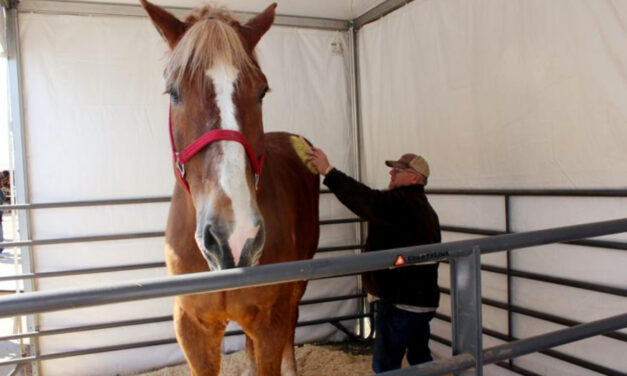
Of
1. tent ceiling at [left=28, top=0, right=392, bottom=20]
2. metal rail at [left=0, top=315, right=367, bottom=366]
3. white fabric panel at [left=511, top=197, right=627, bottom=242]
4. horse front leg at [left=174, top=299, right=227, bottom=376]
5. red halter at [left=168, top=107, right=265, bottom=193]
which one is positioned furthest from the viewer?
tent ceiling at [left=28, top=0, right=392, bottom=20]

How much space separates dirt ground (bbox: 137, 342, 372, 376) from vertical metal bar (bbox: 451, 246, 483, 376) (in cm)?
219

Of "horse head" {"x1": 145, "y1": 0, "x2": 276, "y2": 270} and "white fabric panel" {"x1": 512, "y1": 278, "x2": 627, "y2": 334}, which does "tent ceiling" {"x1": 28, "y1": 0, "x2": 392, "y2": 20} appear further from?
"white fabric panel" {"x1": 512, "y1": 278, "x2": 627, "y2": 334}

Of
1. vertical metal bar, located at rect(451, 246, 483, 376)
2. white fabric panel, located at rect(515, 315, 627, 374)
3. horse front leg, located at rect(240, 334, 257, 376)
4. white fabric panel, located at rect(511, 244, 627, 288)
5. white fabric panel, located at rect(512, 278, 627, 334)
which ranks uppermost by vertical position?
vertical metal bar, located at rect(451, 246, 483, 376)

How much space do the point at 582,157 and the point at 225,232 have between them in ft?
5.92

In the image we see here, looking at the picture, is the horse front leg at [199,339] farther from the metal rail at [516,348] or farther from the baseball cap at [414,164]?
the baseball cap at [414,164]

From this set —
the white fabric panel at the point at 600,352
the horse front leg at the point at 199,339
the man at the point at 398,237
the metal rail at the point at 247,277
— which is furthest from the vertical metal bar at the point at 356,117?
the metal rail at the point at 247,277

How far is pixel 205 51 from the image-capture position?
1.42 meters

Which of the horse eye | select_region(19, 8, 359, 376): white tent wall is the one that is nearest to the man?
the horse eye

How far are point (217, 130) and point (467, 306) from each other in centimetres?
83

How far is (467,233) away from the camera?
9.55 feet

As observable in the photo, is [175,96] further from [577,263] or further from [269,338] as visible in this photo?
[577,263]

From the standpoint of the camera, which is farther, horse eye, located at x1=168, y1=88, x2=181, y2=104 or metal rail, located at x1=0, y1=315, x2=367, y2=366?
metal rail, located at x1=0, y1=315, x2=367, y2=366

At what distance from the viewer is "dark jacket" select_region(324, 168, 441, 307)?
2068 mm

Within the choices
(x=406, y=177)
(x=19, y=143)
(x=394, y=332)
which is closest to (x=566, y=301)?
(x=394, y=332)
